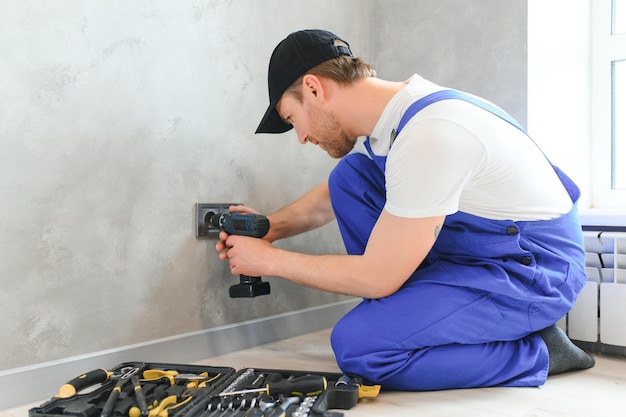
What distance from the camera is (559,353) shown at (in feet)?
4.92

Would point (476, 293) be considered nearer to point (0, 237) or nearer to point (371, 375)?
point (371, 375)

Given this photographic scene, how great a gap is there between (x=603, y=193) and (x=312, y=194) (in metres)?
1.08

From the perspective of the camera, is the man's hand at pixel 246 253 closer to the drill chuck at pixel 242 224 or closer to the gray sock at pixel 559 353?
the drill chuck at pixel 242 224

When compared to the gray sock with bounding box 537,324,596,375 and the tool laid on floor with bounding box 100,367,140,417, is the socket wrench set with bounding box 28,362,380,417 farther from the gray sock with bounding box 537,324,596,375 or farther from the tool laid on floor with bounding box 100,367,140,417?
the gray sock with bounding box 537,324,596,375

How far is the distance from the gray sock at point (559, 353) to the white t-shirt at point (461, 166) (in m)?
0.32

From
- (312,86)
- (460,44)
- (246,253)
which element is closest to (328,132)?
(312,86)

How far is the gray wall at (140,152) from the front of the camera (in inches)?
51.9

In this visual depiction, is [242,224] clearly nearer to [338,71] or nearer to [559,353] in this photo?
[338,71]

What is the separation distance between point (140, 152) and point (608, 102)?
5.35 feet

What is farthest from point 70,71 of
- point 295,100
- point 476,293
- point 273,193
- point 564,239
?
point 564,239

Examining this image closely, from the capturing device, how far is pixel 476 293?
140 centimetres

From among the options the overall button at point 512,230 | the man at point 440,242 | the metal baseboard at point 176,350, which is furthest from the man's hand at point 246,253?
the overall button at point 512,230

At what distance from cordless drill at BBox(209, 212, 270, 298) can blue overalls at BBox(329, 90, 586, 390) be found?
311mm

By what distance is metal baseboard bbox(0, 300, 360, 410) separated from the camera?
1.31 metres
